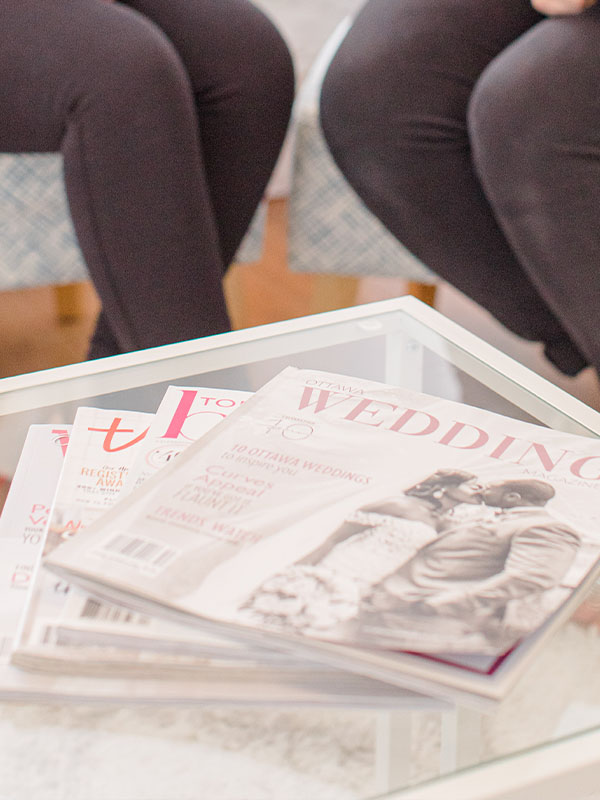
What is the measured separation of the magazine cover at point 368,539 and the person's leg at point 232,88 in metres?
0.53

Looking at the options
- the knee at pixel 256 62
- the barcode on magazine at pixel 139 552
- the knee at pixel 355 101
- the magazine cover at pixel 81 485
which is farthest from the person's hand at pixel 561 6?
the barcode on magazine at pixel 139 552

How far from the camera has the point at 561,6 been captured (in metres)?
0.84

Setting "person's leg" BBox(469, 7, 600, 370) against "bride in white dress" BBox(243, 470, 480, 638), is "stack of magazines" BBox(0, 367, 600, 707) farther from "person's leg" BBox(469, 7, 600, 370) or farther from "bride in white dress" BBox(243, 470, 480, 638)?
"person's leg" BBox(469, 7, 600, 370)

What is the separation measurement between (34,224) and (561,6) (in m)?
0.64

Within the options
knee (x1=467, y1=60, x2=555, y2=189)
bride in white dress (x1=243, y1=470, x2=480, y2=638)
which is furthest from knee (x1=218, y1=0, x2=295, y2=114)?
bride in white dress (x1=243, y1=470, x2=480, y2=638)

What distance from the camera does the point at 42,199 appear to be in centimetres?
105

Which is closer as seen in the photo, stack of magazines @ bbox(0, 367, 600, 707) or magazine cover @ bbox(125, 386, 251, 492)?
stack of magazines @ bbox(0, 367, 600, 707)

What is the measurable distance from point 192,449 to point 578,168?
1.82 feet

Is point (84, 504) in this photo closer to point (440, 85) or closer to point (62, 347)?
point (440, 85)

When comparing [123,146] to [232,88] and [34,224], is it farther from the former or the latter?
[34,224]

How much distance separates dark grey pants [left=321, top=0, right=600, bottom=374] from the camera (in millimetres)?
815

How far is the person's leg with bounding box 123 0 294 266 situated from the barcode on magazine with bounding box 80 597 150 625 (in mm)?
673

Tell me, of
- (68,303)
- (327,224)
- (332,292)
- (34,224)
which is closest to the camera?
(34,224)

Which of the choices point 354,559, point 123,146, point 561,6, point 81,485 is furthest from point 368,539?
point 561,6
